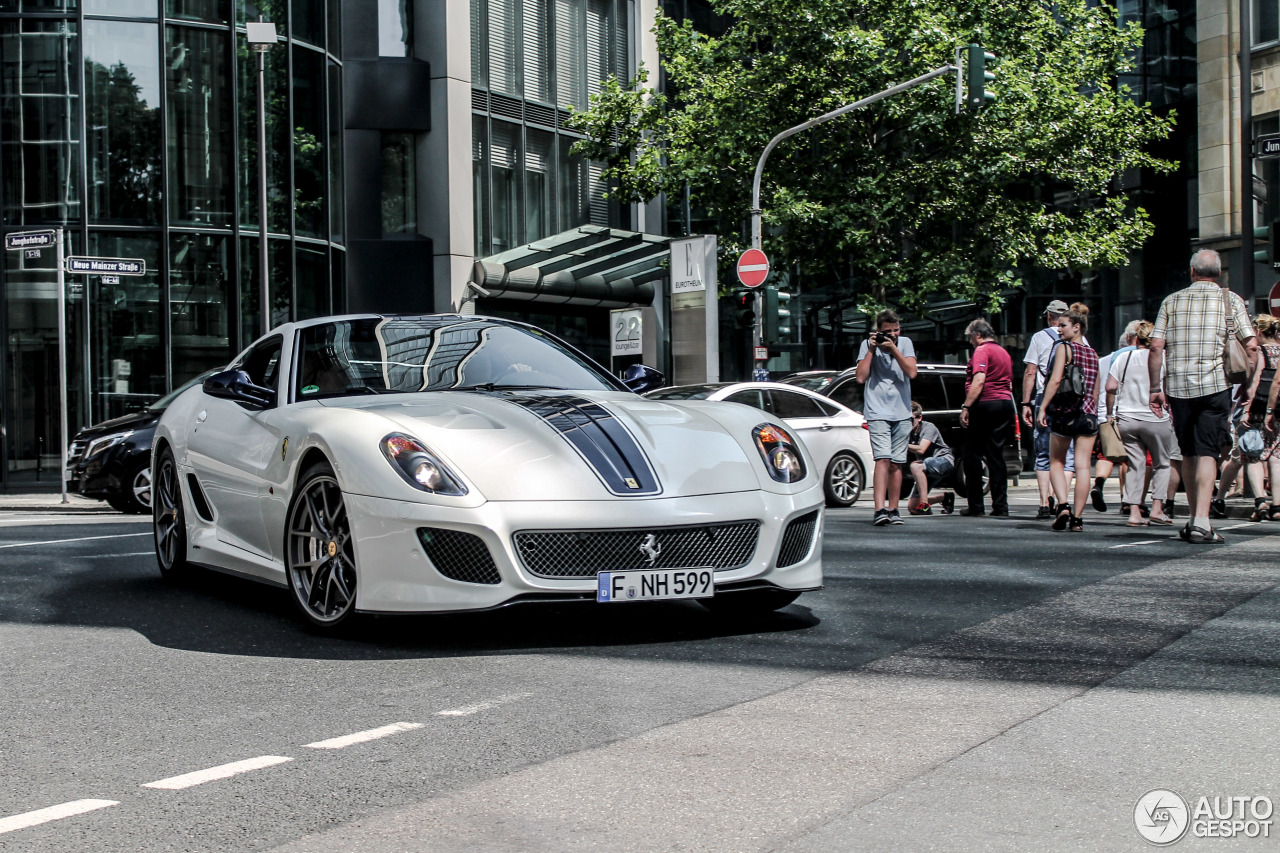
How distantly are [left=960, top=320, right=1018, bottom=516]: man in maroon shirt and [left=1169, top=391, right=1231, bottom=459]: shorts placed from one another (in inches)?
114

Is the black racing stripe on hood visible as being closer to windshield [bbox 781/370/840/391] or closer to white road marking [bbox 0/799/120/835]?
white road marking [bbox 0/799/120/835]

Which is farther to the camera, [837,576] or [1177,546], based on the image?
[1177,546]

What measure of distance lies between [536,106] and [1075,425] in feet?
72.2

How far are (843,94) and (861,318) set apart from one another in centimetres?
1227

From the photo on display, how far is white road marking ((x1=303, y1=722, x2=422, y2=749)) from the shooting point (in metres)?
4.46

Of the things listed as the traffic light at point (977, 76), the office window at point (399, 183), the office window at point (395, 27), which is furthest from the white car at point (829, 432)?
the office window at point (395, 27)

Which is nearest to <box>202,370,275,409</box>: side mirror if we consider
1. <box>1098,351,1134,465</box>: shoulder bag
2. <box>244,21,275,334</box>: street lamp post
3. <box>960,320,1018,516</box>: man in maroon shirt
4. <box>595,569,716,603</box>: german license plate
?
<box>595,569,716,603</box>: german license plate

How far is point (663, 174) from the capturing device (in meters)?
29.8

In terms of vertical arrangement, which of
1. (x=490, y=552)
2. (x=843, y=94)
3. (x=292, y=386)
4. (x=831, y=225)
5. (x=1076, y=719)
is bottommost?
(x=1076, y=719)

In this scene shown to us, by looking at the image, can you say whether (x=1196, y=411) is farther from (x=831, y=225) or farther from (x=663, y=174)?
(x=663, y=174)

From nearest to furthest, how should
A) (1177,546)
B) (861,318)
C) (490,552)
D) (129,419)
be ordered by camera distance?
(490,552)
(1177,546)
(129,419)
(861,318)

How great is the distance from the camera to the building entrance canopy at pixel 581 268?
98.4ft

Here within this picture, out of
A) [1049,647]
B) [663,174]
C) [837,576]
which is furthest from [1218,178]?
[1049,647]

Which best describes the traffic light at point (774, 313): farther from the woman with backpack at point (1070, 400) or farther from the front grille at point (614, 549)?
the front grille at point (614, 549)
